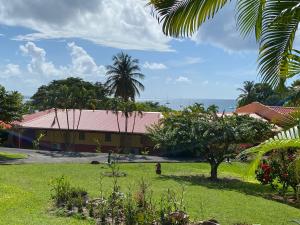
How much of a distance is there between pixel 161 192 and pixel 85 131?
1303 inches

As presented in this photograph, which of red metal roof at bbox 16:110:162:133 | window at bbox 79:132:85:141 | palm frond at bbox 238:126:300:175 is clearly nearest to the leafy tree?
palm frond at bbox 238:126:300:175

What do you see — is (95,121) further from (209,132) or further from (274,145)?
(274,145)

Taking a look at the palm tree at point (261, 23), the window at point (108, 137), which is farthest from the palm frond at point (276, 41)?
the window at point (108, 137)

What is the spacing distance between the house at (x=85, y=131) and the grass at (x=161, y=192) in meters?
18.5

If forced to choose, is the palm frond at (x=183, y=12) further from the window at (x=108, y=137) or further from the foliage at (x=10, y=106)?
the window at (x=108, y=137)

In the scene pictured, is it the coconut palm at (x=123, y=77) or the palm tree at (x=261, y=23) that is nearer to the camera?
the palm tree at (x=261, y=23)

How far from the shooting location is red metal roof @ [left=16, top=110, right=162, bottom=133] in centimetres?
5128

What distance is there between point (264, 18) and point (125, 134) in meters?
44.9

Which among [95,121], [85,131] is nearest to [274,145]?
[85,131]

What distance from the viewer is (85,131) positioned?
5197 cm

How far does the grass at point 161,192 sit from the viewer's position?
45.9ft

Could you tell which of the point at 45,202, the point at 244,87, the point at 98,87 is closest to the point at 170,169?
the point at 45,202

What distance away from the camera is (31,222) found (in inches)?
476

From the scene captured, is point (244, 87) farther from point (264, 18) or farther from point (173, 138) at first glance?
point (264, 18)
